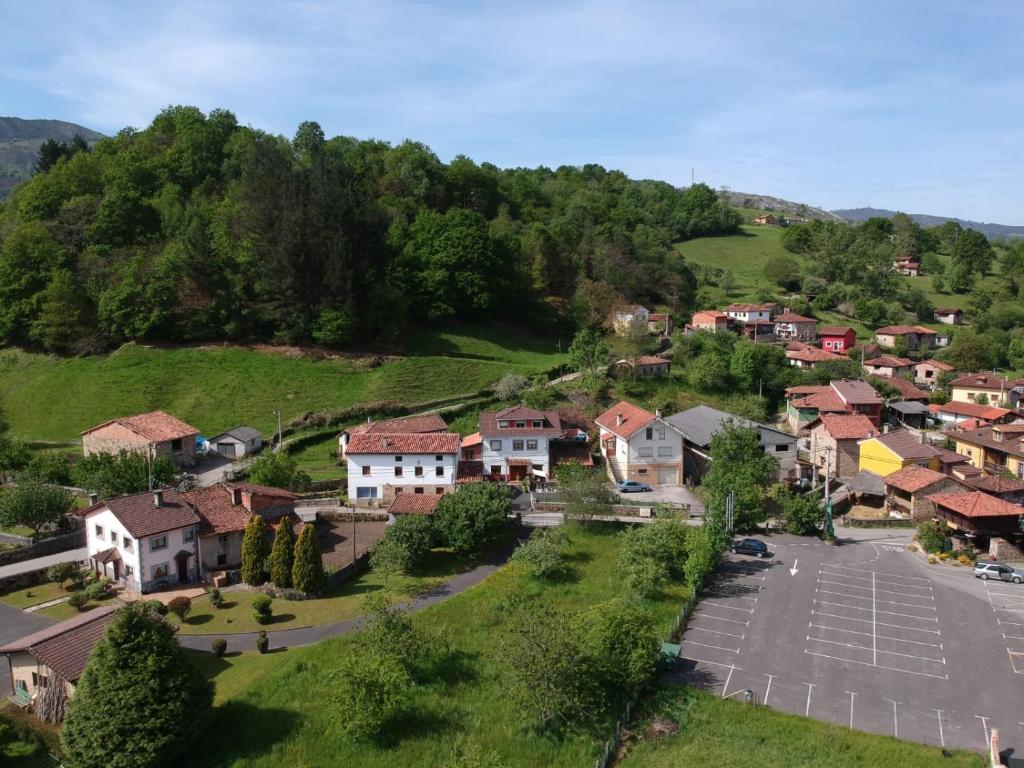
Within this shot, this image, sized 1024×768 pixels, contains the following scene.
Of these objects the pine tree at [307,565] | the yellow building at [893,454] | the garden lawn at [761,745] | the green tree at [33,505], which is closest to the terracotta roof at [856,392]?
the yellow building at [893,454]

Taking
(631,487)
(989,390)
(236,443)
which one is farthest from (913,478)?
(236,443)

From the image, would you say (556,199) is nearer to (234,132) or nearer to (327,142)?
(327,142)

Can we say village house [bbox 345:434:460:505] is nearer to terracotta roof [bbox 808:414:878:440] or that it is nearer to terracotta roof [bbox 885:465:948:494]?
terracotta roof [bbox 808:414:878:440]

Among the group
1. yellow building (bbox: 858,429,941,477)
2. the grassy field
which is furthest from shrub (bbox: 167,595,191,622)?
yellow building (bbox: 858,429,941,477)

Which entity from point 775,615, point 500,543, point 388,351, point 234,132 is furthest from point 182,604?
point 234,132

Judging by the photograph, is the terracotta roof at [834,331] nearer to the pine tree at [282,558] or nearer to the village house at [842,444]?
the village house at [842,444]
